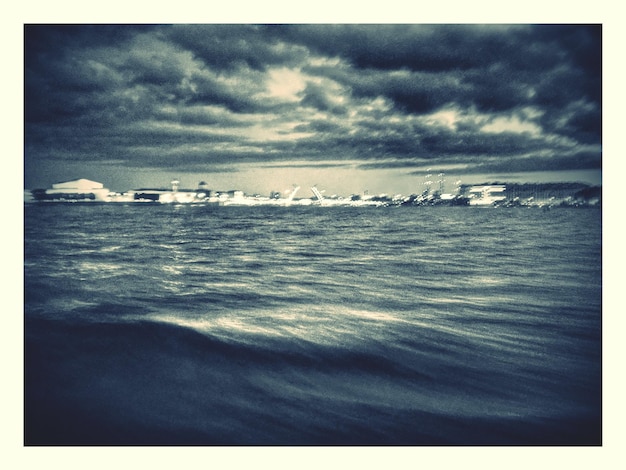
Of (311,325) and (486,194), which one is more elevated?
(486,194)

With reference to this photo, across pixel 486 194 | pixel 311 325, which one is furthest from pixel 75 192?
pixel 486 194

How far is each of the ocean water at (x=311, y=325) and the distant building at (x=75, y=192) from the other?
7cm

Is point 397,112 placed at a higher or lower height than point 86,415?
higher

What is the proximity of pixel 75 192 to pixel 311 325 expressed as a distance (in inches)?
55.8

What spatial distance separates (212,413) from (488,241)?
1.63 m

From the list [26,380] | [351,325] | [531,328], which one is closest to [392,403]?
[351,325]

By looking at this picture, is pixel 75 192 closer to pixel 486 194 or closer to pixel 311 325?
pixel 311 325

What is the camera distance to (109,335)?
2.57 meters

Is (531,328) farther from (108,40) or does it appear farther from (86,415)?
(108,40)

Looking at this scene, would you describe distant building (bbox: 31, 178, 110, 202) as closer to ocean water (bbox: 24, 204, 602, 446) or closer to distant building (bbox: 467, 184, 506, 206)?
ocean water (bbox: 24, 204, 602, 446)

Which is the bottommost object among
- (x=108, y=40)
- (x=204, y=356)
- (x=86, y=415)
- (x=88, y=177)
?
(x=86, y=415)

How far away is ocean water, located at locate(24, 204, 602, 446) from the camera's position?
94.5 inches

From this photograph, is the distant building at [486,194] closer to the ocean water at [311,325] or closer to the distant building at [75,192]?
the ocean water at [311,325]

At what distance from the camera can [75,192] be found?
268 cm
